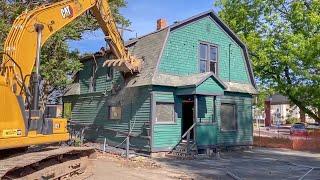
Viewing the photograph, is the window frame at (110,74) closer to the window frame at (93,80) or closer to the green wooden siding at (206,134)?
the window frame at (93,80)

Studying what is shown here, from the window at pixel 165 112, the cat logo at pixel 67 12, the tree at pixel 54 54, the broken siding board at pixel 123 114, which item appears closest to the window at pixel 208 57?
the window at pixel 165 112

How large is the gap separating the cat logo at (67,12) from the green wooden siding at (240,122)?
11990 mm

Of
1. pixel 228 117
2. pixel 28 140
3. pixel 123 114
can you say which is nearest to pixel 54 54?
pixel 123 114

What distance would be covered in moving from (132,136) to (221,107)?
5477mm

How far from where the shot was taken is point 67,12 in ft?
43.2

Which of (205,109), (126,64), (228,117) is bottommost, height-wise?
(228,117)

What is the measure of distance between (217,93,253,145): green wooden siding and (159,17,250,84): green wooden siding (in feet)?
3.51

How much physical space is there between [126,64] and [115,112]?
3.38m

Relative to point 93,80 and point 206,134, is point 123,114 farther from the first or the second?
point 206,134

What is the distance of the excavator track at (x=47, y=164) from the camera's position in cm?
940

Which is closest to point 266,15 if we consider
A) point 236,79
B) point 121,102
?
point 236,79

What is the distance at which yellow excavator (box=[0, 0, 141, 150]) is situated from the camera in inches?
369

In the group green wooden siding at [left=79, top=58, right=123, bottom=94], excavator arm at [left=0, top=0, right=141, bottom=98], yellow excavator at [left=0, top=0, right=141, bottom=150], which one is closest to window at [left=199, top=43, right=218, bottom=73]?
green wooden siding at [left=79, top=58, right=123, bottom=94]

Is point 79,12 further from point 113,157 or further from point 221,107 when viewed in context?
point 221,107
